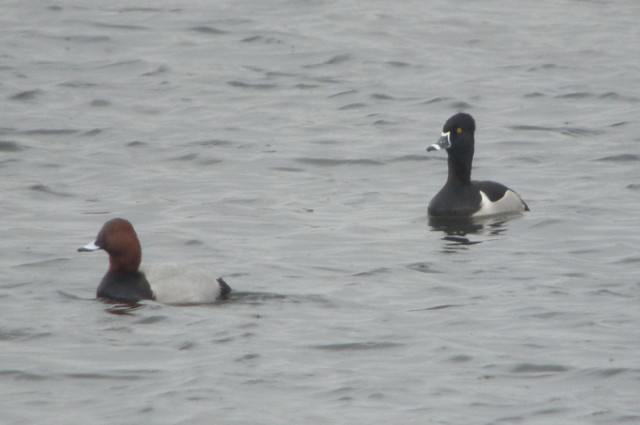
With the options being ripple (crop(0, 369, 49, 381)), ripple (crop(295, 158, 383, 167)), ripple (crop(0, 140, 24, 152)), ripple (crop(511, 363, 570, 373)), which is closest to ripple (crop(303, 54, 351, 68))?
ripple (crop(295, 158, 383, 167))

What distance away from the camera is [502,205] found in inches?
559

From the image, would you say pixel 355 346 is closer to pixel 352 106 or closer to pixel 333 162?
pixel 333 162

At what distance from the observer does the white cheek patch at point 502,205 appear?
14.1 m

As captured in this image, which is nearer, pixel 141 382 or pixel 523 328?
pixel 141 382

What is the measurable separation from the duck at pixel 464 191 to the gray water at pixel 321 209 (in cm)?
38

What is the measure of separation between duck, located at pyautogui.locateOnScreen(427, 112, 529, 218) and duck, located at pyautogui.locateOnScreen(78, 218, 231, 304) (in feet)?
12.8

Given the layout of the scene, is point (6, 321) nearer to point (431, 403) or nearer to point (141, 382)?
point (141, 382)

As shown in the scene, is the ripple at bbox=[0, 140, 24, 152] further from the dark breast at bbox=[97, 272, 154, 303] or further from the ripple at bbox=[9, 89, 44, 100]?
the dark breast at bbox=[97, 272, 154, 303]

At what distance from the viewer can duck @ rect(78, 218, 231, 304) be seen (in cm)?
1057

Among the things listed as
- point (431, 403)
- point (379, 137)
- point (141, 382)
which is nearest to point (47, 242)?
point (141, 382)

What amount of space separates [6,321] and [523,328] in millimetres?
3548

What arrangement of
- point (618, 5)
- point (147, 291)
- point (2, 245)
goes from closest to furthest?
point (147, 291), point (2, 245), point (618, 5)

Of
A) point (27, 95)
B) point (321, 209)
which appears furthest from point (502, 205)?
point (27, 95)

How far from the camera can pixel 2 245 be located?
12.4 metres
